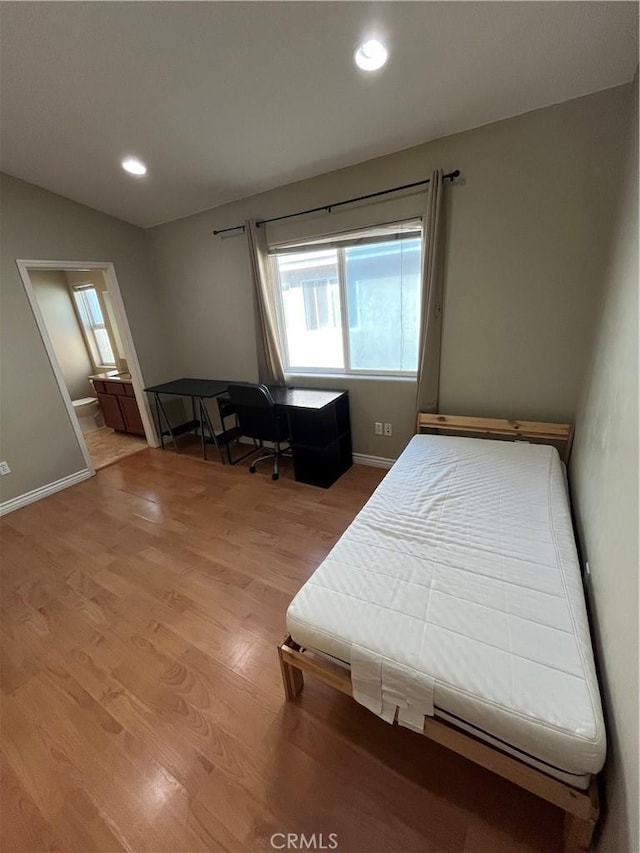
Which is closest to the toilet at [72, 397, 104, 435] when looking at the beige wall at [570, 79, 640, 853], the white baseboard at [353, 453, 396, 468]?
the white baseboard at [353, 453, 396, 468]

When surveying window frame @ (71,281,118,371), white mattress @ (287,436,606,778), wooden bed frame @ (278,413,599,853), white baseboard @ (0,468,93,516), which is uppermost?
window frame @ (71,281,118,371)

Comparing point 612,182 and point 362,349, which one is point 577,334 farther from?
point 362,349

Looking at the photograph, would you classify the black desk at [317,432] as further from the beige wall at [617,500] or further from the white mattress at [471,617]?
the beige wall at [617,500]

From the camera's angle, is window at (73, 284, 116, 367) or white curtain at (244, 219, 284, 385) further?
window at (73, 284, 116, 367)

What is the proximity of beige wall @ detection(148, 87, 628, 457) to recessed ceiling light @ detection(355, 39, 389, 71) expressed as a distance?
27.6 inches

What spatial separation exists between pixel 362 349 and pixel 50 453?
3114mm

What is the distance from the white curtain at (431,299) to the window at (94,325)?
493cm

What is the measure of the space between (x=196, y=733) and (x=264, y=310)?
292cm

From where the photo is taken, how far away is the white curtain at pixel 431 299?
Result: 85.3 inches

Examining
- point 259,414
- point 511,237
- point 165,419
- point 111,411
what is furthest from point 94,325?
point 511,237

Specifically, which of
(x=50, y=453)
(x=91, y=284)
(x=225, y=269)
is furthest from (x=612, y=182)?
(x=91, y=284)

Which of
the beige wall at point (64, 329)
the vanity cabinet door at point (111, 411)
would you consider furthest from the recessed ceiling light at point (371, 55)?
the beige wall at point (64, 329)

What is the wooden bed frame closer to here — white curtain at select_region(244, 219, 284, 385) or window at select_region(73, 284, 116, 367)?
white curtain at select_region(244, 219, 284, 385)

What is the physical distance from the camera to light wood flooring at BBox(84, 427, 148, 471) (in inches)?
151
